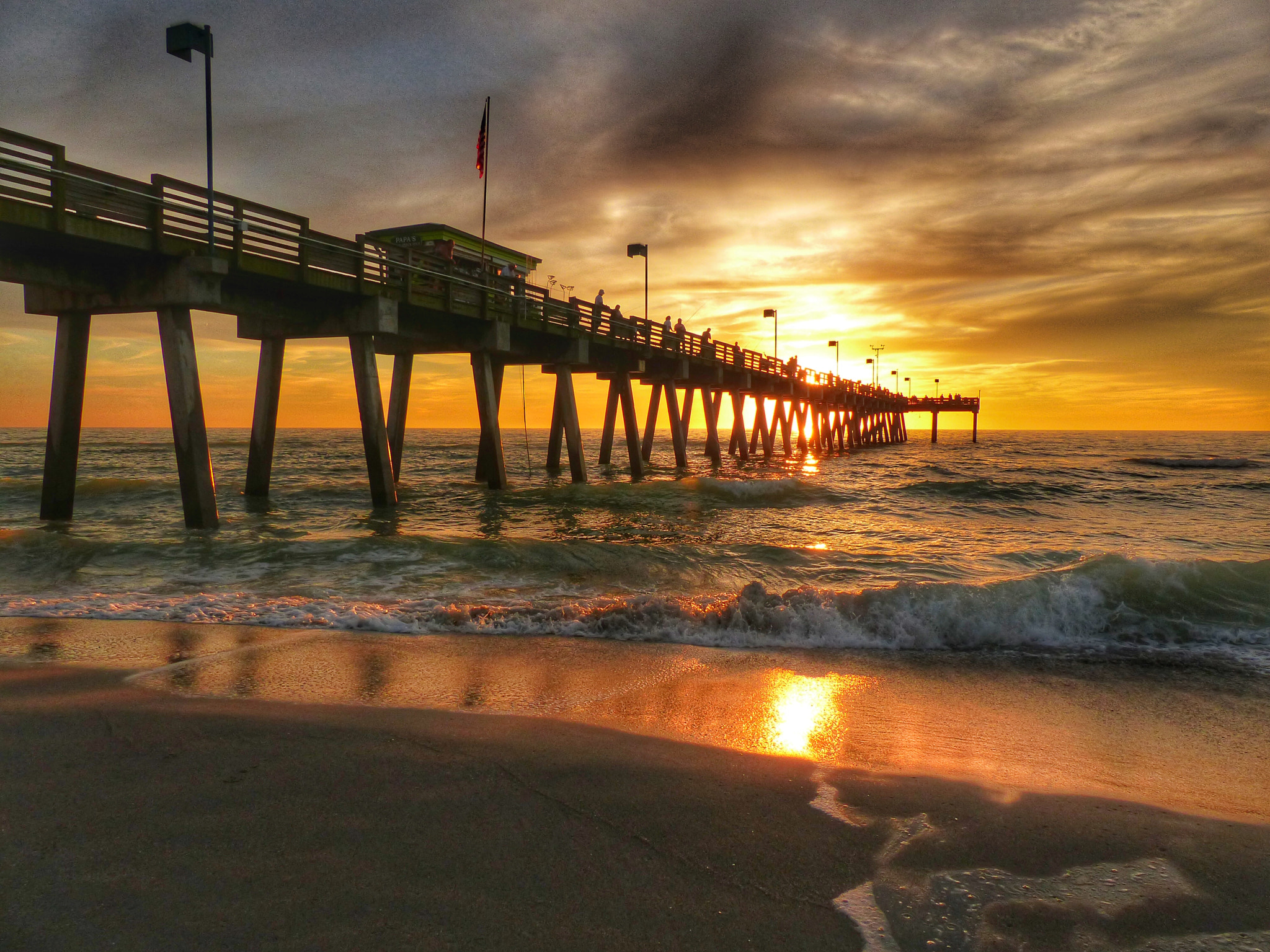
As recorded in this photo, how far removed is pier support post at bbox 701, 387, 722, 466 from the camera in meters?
41.7

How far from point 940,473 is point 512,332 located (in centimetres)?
2911

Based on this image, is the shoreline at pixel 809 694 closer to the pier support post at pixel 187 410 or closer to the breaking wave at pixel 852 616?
the breaking wave at pixel 852 616

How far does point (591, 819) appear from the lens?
10.2 feet

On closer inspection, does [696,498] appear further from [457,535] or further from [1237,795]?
[1237,795]

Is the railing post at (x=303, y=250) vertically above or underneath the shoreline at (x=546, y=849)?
above

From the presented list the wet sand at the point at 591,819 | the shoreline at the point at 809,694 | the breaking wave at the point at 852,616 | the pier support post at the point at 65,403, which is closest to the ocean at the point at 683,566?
the breaking wave at the point at 852,616

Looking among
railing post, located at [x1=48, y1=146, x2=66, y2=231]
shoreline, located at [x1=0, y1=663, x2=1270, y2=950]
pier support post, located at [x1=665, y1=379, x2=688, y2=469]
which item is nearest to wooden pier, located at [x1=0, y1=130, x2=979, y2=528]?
railing post, located at [x1=48, y1=146, x2=66, y2=231]

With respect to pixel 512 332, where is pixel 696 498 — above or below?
below

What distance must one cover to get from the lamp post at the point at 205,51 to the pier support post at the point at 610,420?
17970 mm

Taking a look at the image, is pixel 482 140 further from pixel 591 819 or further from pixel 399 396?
pixel 591 819

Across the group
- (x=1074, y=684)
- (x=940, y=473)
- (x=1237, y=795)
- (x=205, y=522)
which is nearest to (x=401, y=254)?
(x=205, y=522)

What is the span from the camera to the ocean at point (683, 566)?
7332 millimetres

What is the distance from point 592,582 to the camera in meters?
10.4

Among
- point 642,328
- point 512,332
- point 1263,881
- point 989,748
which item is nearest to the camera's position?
point 1263,881
